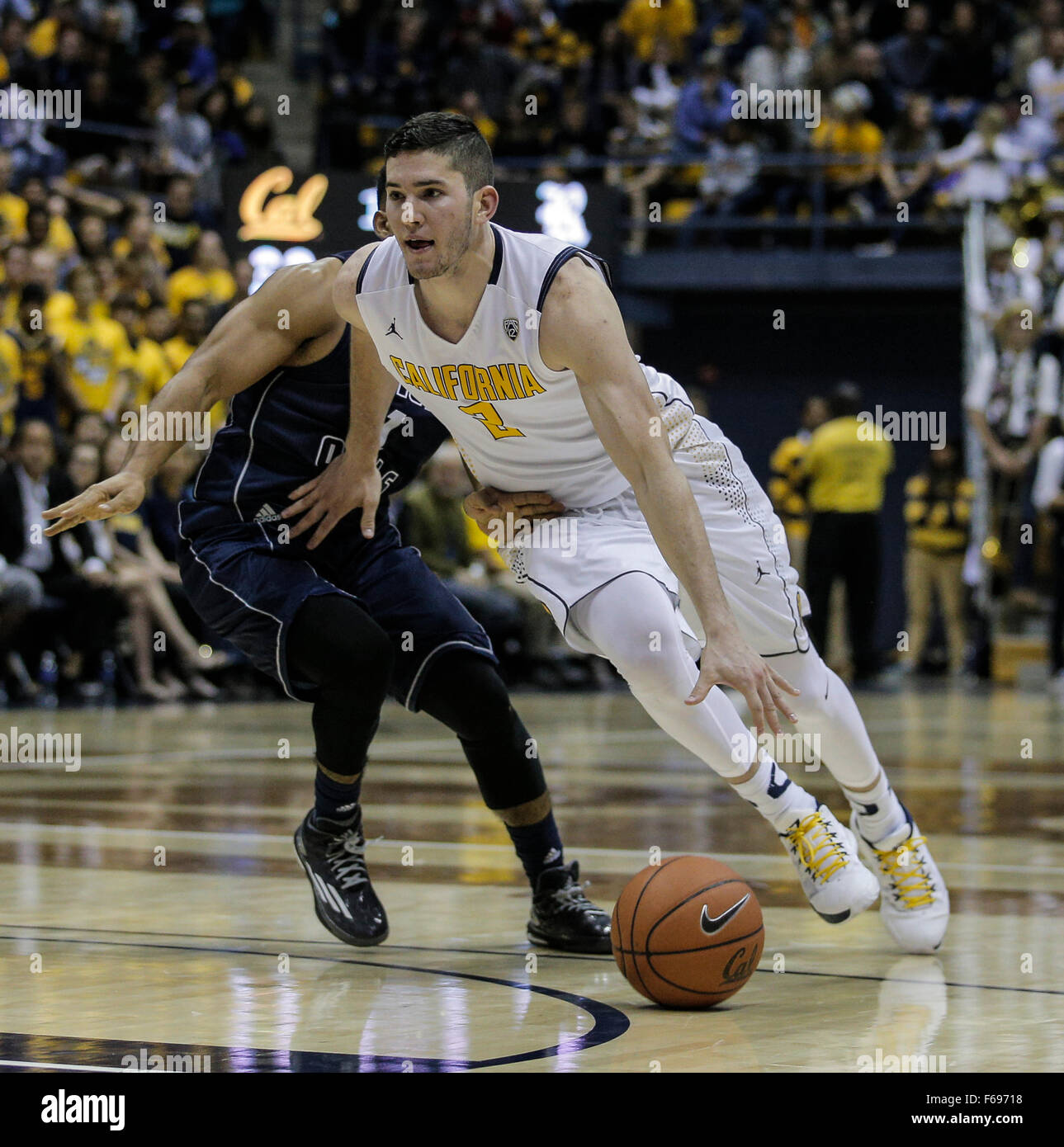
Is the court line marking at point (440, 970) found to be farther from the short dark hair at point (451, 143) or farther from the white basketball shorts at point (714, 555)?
the short dark hair at point (451, 143)

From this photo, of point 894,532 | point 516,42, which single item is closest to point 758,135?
point 516,42

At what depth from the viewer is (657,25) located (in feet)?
69.7

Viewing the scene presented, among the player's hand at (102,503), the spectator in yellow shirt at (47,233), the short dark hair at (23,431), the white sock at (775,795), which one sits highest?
the spectator in yellow shirt at (47,233)

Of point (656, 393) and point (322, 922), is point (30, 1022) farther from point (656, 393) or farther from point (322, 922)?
point (656, 393)

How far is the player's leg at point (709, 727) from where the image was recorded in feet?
14.3

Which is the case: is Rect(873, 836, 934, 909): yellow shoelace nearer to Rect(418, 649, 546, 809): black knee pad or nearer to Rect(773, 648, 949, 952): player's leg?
Rect(773, 648, 949, 952): player's leg

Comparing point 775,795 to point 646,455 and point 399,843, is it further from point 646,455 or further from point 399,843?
point 399,843

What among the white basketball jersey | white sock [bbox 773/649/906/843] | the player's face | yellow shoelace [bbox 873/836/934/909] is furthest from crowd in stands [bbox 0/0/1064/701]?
yellow shoelace [bbox 873/836/934/909]

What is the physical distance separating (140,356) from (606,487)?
30.1ft

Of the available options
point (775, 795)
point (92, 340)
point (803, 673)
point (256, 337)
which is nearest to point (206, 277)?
point (92, 340)

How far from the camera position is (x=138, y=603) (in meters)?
12.9

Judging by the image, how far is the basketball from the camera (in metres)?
3.91

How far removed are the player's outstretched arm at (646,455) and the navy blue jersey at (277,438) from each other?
35.2 inches

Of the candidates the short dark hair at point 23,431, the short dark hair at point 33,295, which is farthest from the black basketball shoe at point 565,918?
the short dark hair at point 33,295
